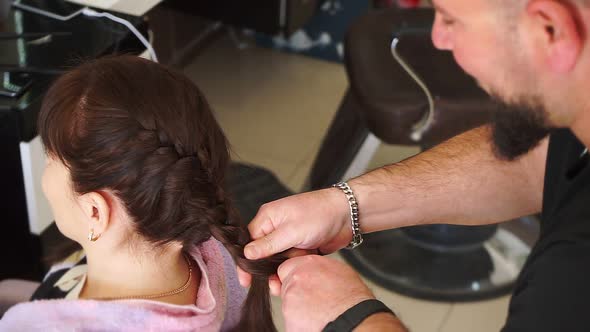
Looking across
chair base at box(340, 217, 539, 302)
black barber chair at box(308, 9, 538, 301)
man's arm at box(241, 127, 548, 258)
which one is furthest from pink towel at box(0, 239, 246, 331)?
chair base at box(340, 217, 539, 302)

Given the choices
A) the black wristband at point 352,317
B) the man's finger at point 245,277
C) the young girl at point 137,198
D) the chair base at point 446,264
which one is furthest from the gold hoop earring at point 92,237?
the chair base at point 446,264

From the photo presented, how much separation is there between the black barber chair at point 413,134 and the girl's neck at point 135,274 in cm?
78

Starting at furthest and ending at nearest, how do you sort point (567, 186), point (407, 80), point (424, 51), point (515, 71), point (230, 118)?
point (230, 118)
point (424, 51)
point (407, 80)
point (567, 186)
point (515, 71)

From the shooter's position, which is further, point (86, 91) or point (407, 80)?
point (407, 80)

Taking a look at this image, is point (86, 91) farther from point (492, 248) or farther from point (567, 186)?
point (492, 248)

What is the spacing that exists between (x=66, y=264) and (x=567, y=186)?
0.84m

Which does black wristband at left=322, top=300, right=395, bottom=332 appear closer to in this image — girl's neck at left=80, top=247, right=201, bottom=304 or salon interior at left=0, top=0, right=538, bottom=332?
girl's neck at left=80, top=247, right=201, bottom=304

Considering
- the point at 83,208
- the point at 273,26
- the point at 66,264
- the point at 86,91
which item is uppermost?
the point at 86,91

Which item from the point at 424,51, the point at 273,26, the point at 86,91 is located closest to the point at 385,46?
the point at 424,51

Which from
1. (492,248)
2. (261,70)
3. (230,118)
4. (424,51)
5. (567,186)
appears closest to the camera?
(567,186)

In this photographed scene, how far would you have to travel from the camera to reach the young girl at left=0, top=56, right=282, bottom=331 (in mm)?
966

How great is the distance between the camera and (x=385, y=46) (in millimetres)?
1928

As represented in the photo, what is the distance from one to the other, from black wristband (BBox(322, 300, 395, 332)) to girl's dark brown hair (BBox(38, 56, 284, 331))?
16 cm

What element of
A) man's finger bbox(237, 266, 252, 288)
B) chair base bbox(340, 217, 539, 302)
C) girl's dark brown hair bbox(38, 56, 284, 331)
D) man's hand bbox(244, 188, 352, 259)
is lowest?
chair base bbox(340, 217, 539, 302)
